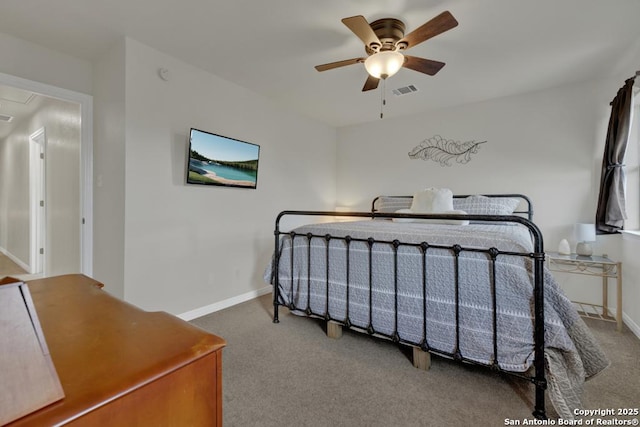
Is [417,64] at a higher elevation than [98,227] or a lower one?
higher

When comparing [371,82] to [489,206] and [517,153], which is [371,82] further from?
[517,153]

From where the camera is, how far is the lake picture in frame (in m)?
2.65

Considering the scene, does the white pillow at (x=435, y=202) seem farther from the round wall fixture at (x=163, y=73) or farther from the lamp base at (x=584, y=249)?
the round wall fixture at (x=163, y=73)

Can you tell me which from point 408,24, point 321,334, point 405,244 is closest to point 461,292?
point 405,244

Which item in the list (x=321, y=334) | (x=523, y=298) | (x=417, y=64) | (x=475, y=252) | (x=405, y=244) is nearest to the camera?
(x=523, y=298)

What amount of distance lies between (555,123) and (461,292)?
2708mm

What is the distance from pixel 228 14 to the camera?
201cm

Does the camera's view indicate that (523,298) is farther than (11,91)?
No

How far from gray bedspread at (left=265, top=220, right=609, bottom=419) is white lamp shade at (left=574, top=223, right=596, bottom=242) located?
1.62 metres

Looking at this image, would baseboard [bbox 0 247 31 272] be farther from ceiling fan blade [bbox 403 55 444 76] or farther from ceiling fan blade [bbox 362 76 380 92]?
ceiling fan blade [bbox 403 55 444 76]

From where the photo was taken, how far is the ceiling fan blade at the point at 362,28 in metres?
1.70

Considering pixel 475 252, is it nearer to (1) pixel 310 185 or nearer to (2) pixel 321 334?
(2) pixel 321 334

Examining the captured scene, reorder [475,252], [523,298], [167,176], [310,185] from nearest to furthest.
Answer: [523,298] → [475,252] → [167,176] → [310,185]

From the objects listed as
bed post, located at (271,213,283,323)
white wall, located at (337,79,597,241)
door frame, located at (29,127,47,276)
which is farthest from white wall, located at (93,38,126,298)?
white wall, located at (337,79,597,241)
